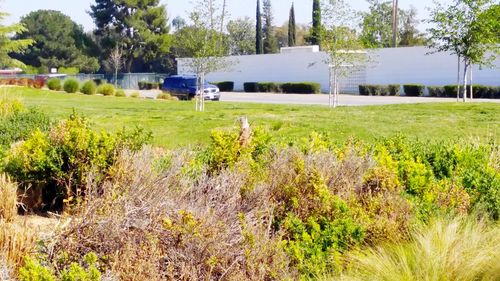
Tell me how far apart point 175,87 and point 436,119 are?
2300 cm

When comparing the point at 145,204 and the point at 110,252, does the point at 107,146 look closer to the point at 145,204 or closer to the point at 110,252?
the point at 145,204

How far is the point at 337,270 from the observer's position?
4.20 m

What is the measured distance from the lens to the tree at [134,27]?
205ft

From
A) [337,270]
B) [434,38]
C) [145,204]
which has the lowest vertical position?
[337,270]

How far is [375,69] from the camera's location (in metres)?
40.2

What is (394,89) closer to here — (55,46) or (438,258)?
(438,258)

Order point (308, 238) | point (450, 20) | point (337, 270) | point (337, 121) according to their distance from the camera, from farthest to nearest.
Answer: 1. point (450, 20)
2. point (337, 121)
3. point (308, 238)
4. point (337, 270)

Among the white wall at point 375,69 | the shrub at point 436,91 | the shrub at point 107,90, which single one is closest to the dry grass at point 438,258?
the shrub at point 107,90

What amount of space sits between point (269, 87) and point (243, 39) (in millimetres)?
27220

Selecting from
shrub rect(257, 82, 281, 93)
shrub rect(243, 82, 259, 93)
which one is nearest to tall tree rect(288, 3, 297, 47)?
shrub rect(243, 82, 259, 93)

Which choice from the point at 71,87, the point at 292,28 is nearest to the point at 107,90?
the point at 71,87

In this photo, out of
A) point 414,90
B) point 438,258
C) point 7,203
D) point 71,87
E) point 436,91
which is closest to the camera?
point 438,258

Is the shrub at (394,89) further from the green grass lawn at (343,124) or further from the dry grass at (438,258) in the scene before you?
the dry grass at (438,258)

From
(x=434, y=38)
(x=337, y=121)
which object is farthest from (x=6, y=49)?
(x=337, y=121)
